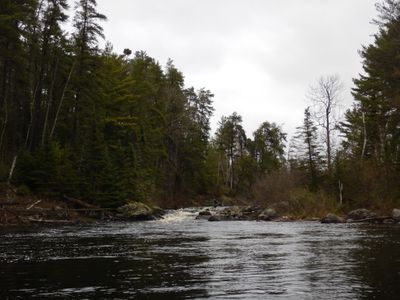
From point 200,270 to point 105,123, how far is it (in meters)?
39.6

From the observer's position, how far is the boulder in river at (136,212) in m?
40.4

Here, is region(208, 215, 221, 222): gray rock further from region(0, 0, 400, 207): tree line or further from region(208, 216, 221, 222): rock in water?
region(0, 0, 400, 207): tree line

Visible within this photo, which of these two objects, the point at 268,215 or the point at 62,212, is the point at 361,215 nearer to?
the point at 268,215

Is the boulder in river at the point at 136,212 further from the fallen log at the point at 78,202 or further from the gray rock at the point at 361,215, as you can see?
the gray rock at the point at 361,215

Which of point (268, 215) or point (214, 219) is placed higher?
point (268, 215)

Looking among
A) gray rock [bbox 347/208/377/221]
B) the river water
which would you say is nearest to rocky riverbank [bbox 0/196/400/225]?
gray rock [bbox 347/208/377/221]

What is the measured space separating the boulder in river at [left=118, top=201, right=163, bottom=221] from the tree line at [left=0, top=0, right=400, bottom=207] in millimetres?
1118

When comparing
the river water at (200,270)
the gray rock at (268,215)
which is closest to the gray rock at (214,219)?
the gray rock at (268,215)

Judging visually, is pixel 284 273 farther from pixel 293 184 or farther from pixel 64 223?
pixel 293 184

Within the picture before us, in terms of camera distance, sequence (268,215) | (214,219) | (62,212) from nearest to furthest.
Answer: (62,212) → (214,219) → (268,215)

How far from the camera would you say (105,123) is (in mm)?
49781

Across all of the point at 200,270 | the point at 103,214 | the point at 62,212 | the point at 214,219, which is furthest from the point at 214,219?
the point at 200,270

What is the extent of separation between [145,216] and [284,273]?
3017 cm

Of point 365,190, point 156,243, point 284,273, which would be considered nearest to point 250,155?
point 365,190
